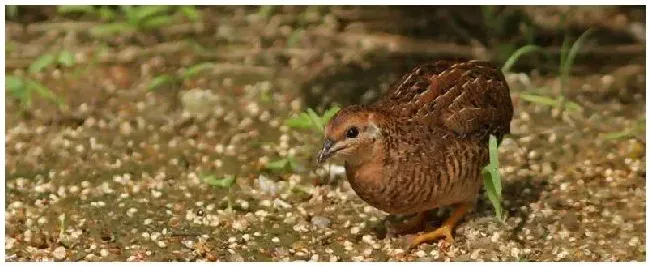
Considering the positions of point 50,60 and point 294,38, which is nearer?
point 50,60

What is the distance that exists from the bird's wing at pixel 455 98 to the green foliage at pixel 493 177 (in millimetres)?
143

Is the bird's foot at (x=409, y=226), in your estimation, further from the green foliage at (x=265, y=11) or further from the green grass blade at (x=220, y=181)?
the green foliage at (x=265, y=11)

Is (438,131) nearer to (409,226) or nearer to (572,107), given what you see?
(409,226)

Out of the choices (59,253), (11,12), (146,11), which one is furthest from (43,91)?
(59,253)

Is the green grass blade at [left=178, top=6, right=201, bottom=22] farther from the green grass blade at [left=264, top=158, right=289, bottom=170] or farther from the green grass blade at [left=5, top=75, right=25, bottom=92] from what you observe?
the green grass blade at [left=264, top=158, right=289, bottom=170]

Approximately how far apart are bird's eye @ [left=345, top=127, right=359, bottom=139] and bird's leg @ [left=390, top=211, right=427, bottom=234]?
0.71 m

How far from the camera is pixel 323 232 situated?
4.48m

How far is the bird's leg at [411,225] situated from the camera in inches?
177

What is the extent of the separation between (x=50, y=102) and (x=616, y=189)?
278 centimetres

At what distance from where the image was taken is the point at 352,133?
3889 mm

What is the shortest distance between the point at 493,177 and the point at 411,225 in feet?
1.80

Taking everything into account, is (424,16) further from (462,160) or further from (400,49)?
(462,160)

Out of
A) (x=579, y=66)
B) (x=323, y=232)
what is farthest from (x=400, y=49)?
(x=323, y=232)

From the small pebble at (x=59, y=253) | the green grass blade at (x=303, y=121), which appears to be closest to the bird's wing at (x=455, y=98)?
the green grass blade at (x=303, y=121)
